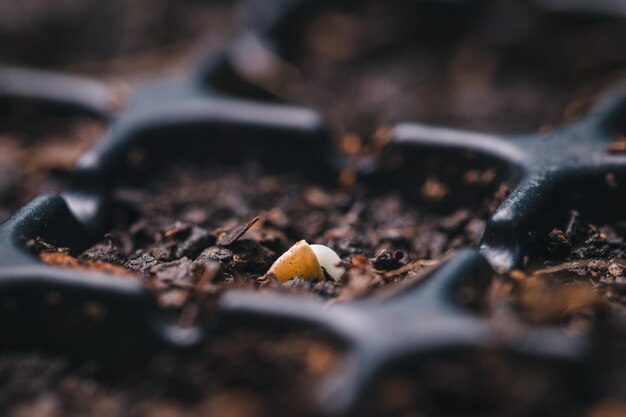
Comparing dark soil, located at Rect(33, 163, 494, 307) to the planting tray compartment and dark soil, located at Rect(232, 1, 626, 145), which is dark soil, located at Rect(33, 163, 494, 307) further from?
dark soil, located at Rect(232, 1, 626, 145)

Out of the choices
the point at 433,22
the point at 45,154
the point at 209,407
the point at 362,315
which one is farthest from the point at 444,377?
the point at 433,22

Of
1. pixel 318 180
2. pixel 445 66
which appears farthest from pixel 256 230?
pixel 445 66

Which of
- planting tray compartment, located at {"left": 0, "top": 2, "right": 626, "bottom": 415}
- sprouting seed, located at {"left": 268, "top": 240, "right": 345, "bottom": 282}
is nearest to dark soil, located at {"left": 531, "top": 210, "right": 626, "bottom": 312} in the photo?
planting tray compartment, located at {"left": 0, "top": 2, "right": 626, "bottom": 415}

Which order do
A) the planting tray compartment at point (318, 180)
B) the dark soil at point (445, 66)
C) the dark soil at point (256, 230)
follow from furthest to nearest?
1. the dark soil at point (445, 66)
2. the dark soil at point (256, 230)
3. the planting tray compartment at point (318, 180)

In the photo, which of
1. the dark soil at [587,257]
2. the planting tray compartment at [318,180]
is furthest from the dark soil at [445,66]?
the dark soil at [587,257]

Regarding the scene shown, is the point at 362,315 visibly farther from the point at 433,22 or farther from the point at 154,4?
the point at 154,4

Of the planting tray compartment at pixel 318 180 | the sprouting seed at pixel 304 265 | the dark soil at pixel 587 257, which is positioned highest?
the planting tray compartment at pixel 318 180

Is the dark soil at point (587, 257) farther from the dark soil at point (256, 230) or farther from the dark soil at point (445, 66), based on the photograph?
the dark soil at point (445, 66)
